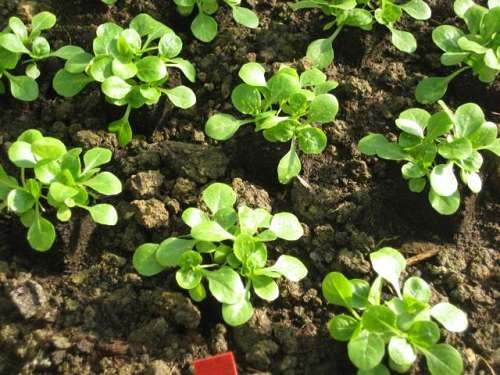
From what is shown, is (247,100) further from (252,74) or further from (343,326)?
(343,326)

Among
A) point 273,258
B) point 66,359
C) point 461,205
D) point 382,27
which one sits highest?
point 382,27

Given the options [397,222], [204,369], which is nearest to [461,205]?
[397,222]

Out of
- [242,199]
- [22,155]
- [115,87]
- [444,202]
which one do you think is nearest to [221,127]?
[242,199]

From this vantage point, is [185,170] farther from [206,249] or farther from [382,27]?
[382,27]

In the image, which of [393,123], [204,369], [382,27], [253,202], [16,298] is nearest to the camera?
[204,369]

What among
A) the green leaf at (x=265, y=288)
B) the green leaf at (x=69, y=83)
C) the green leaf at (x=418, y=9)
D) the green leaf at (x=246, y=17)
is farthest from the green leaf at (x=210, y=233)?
the green leaf at (x=418, y=9)

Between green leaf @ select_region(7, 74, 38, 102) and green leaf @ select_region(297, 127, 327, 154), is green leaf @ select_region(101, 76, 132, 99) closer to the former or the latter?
green leaf @ select_region(7, 74, 38, 102)

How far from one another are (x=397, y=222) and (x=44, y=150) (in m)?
1.08

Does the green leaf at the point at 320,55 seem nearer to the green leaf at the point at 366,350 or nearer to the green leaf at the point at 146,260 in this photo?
the green leaf at the point at 146,260

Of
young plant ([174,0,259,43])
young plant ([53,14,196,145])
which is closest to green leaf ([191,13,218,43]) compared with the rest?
young plant ([174,0,259,43])

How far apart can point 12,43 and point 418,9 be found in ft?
4.55

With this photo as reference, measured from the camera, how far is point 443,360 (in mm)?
1659

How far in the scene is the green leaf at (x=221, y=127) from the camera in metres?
2.04

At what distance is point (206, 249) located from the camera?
71.3 inches
